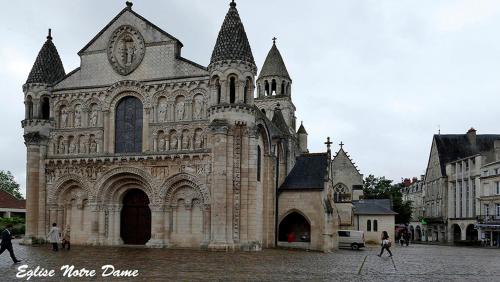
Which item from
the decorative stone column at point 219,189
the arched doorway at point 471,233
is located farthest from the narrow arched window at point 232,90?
the arched doorway at point 471,233

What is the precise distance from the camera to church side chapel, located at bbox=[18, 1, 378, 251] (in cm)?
3203

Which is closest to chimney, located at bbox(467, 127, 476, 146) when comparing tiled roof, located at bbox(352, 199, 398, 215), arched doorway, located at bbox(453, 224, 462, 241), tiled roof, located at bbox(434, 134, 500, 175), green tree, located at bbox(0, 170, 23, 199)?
tiled roof, located at bbox(434, 134, 500, 175)

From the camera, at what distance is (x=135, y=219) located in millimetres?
35156

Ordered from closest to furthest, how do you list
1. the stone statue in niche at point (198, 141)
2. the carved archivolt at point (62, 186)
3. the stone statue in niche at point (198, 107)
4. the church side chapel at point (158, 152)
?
the church side chapel at point (158, 152)
the stone statue in niche at point (198, 141)
the stone statue in niche at point (198, 107)
the carved archivolt at point (62, 186)

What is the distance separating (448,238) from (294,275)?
205 feet

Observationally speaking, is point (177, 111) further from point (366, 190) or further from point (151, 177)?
point (366, 190)

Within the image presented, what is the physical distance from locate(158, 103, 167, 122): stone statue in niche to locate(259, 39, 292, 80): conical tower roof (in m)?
28.0

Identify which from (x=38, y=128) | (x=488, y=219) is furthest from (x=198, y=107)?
(x=488, y=219)

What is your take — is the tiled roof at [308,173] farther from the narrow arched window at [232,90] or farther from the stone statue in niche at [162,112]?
the stone statue in niche at [162,112]

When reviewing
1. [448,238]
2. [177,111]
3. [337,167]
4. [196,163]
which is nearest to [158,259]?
[196,163]

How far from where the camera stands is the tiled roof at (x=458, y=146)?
7722 cm

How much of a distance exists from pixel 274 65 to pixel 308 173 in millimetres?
24222

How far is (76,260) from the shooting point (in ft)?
74.2

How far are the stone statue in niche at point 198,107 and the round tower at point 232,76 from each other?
4.11ft
